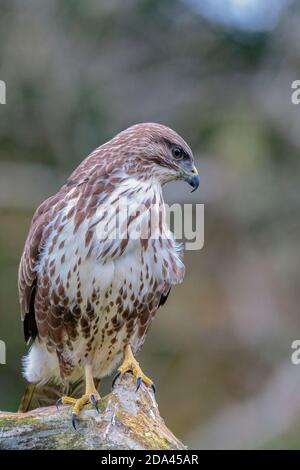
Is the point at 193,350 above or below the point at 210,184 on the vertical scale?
below

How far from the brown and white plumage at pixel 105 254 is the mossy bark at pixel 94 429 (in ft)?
2.25

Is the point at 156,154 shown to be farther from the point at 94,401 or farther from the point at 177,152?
the point at 94,401

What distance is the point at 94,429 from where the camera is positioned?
15.7 feet

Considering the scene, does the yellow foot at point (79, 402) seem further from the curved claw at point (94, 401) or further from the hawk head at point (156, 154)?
the hawk head at point (156, 154)

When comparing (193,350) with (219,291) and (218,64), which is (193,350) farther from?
(218,64)

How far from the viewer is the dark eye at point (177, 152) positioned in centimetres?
570

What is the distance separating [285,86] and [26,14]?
11.5 feet

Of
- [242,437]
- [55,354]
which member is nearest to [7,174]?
[242,437]

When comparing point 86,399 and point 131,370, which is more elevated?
point 131,370

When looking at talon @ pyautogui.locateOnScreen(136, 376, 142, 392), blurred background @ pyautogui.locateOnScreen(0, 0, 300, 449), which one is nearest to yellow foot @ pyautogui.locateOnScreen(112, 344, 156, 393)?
talon @ pyautogui.locateOnScreen(136, 376, 142, 392)

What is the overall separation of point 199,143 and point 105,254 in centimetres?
763

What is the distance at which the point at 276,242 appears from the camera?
12.8 metres

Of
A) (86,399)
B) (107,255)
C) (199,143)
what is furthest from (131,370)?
(199,143)

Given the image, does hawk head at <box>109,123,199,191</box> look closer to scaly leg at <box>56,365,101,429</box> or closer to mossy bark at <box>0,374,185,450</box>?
scaly leg at <box>56,365,101,429</box>
